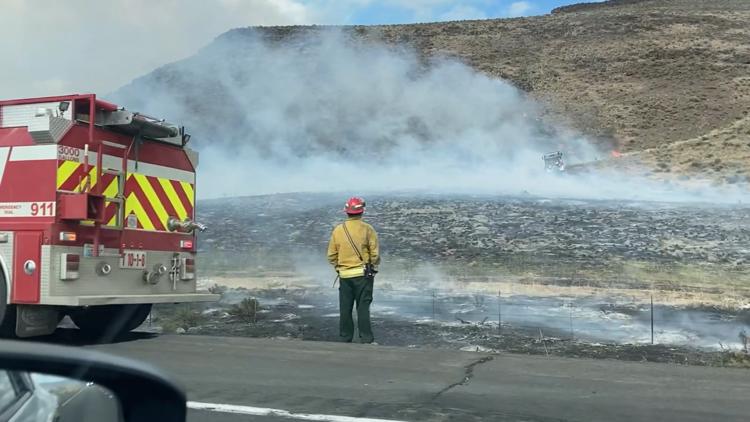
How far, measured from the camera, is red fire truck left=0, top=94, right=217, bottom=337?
262 inches

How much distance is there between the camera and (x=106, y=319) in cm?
830

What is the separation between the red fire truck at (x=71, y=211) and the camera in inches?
262

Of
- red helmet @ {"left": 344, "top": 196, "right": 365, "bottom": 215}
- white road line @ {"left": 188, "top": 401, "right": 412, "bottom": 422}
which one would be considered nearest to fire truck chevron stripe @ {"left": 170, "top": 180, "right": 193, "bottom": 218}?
red helmet @ {"left": 344, "top": 196, "right": 365, "bottom": 215}

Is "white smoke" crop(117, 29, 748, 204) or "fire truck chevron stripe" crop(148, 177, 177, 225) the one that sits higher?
"white smoke" crop(117, 29, 748, 204)

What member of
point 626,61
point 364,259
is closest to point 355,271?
point 364,259

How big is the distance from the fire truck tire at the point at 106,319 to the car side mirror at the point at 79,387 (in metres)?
6.63

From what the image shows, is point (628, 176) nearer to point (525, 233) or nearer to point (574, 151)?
point (574, 151)

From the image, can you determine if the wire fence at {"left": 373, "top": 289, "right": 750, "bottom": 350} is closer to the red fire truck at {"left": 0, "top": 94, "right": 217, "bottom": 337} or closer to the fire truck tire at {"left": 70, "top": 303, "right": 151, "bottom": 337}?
the fire truck tire at {"left": 70, "top": 303, "right": 151, "bottom": 337}

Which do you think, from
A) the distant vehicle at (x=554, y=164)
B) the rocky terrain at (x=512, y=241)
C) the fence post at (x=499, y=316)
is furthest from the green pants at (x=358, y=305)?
the distant vehicle at (x=554, y=164)

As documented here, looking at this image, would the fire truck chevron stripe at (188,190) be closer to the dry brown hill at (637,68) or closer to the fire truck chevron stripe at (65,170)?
the fire truck chevron stripe at (65,170)

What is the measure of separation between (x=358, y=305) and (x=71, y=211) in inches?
126

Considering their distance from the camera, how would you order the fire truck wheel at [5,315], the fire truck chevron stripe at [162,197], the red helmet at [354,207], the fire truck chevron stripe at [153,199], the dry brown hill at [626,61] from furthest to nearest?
the dry brown hill at [626,61]
the red helmet at [354,207]
the fire truck chevron stripe at [162,197]
the fire truck chevron stripe at [153,199]
the fire truck wheel at [5,315]

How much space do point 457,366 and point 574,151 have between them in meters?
30.2

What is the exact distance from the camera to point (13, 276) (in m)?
6.69
